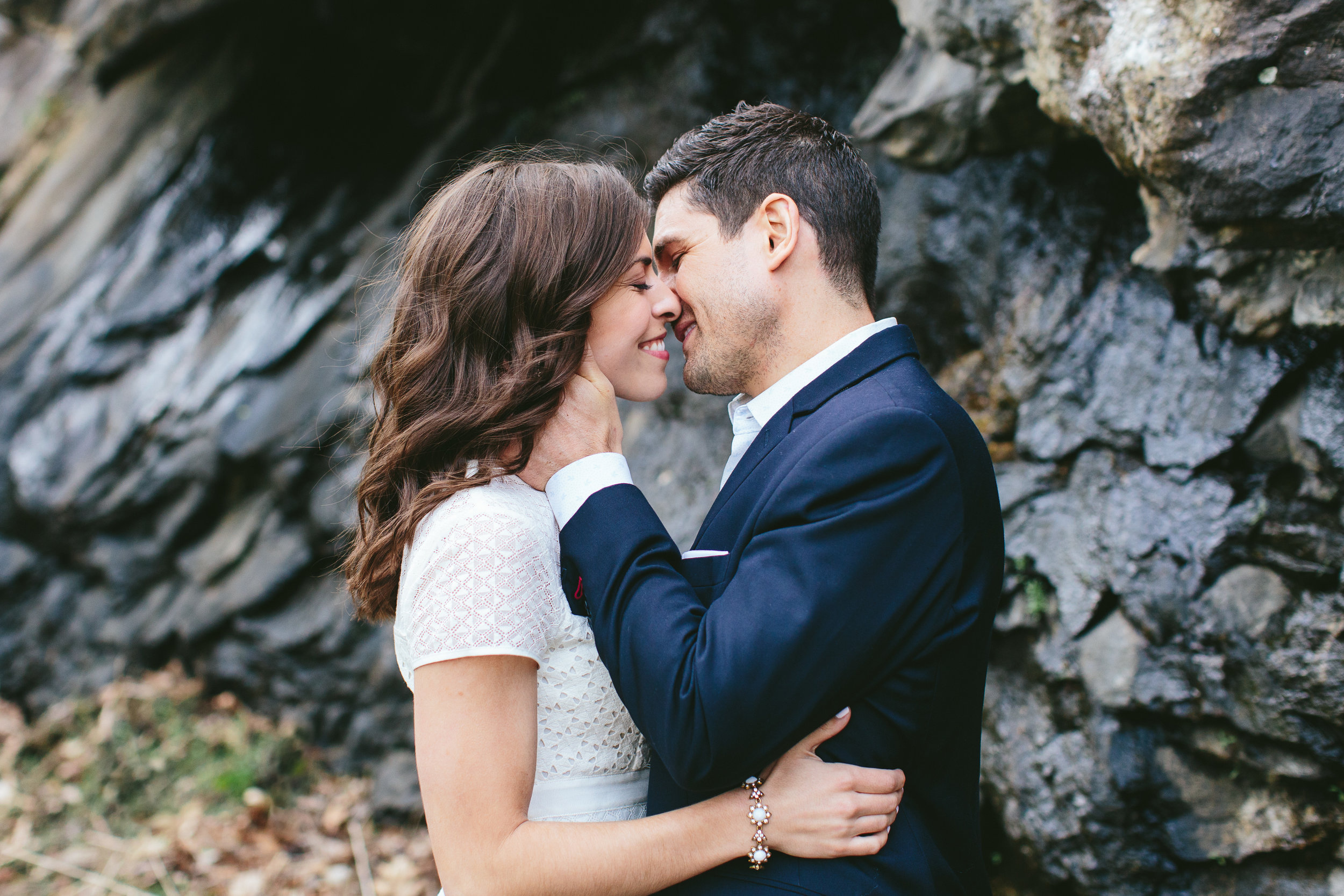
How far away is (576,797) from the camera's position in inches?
90.0

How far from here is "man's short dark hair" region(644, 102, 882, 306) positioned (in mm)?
2533

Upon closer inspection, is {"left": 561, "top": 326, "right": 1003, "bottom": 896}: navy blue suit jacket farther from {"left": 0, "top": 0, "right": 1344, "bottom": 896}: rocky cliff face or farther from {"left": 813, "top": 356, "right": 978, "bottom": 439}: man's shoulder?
{"left": 0, "top": 0, "right": 1344, "bottom": 896}: rocky cliff face

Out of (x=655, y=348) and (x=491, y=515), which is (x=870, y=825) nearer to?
(x=491, y=515)

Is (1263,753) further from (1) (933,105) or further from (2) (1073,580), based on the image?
(1) (933,105)

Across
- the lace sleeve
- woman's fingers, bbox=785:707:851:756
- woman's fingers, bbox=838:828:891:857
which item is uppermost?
the lace sleeve

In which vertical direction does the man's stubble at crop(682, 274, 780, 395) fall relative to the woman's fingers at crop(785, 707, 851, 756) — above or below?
above

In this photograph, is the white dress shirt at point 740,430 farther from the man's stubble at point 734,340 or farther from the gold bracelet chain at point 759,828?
the gold bracelet chain at point 759,828

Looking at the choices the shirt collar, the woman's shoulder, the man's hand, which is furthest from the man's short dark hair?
the woman's shoulder

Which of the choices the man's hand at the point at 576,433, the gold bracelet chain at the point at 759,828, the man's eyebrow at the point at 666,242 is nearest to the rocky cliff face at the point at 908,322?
the man's eyebrow at the point at 666,242

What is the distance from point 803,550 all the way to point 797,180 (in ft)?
4.08

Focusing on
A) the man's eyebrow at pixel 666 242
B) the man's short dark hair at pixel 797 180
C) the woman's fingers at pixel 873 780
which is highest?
the man's short dark hair at pixel 797 180

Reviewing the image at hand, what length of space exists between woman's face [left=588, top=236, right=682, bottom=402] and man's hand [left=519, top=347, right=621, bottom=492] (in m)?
0.18

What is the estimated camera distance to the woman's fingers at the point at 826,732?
1.97 m

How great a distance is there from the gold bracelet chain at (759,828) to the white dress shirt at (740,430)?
77 centimetres
